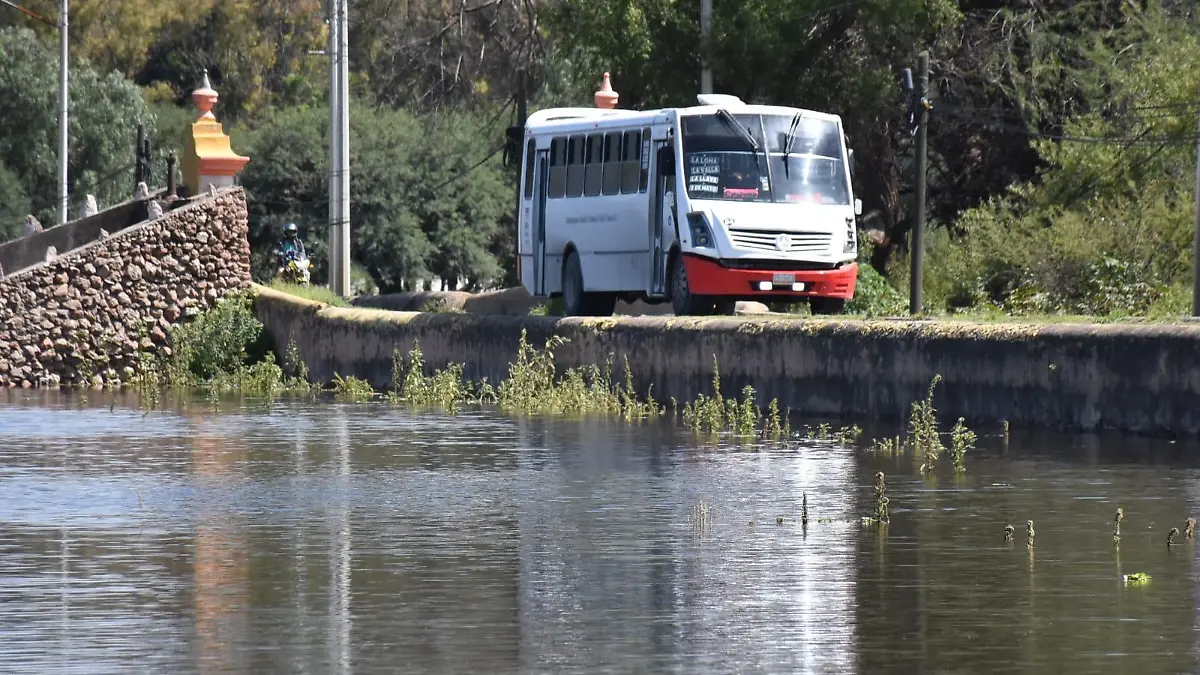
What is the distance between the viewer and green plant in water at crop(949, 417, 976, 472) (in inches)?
735

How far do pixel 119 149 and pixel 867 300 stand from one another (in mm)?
42564

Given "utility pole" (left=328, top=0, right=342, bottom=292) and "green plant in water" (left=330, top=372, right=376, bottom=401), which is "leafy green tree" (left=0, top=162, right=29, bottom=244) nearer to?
"utility pole" (left=328, top=0, right=342, bottom=292)

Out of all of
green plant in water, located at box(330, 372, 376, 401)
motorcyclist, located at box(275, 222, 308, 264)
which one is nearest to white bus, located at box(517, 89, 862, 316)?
green plant in water, located at box(330, 372, 376, 401)

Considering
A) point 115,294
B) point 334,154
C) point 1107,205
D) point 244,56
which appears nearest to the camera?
point 115,294

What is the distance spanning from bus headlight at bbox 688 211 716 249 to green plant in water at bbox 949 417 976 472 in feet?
36.1

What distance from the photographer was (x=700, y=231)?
31438 millimetres

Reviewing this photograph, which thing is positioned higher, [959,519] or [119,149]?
[119,149]

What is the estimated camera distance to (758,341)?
25141 mm

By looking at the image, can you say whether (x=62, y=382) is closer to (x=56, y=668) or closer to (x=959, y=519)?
(x=959, y=519)

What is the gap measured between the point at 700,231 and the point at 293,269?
1469 centimetres

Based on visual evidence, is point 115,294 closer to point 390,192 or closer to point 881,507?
point 881,507

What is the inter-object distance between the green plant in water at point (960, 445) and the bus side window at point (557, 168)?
1568 cm

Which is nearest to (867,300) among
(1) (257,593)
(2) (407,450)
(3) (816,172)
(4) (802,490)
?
(3) (816,172)

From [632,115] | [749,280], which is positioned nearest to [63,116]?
[632,115]
